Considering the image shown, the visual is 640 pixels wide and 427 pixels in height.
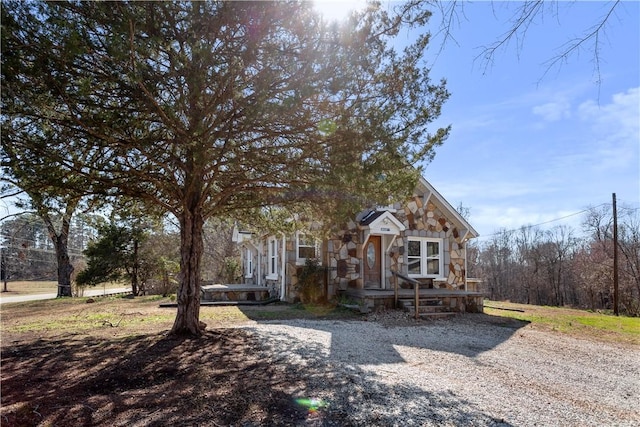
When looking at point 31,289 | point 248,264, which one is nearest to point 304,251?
point 248,264

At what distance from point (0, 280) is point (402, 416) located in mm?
50882

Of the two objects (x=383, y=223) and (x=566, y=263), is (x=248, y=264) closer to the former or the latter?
(x=383, y=223)

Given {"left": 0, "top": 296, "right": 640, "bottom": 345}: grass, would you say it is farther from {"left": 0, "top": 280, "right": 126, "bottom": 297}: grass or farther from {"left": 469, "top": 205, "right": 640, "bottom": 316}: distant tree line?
{"left": 0, "top": 280, "right": 126, "bottom": 297}: grass

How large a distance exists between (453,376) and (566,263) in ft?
106

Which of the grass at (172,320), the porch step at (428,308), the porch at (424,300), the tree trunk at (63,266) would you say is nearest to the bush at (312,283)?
the grass at (172,320)

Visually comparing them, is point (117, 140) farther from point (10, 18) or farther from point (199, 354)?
point (199, 354)

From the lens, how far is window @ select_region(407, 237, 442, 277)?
13.9 m

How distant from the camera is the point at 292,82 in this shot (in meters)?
5.34

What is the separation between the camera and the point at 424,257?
555 inches

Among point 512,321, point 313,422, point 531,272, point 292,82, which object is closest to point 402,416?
point 313,422

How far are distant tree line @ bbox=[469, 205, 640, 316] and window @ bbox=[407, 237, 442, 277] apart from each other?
38.8ft

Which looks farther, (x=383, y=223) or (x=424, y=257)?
(x=424, y=257)

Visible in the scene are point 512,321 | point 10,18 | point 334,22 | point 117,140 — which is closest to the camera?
point 10,18

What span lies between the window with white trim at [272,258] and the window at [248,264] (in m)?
3.45
